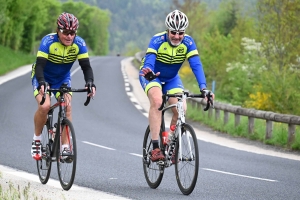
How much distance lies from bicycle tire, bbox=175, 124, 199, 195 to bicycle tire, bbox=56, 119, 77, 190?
Result: 1128mm

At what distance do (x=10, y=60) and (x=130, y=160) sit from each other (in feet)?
110

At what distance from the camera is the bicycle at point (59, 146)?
27.6 ft

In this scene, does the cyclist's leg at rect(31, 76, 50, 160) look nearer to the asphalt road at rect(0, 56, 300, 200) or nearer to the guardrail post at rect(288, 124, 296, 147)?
the asphalt road at rect(0, 56, 300, 200)

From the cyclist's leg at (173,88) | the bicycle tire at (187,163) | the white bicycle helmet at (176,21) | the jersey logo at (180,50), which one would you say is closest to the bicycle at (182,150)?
the bicycle tire at (187,163)

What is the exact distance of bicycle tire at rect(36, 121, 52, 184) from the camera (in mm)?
9102

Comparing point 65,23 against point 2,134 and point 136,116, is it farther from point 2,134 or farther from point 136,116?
point 136,116

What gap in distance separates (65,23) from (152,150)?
5.74ft

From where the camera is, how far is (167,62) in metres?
8.84

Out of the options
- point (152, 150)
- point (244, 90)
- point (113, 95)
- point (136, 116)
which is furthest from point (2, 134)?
point (244, 90)

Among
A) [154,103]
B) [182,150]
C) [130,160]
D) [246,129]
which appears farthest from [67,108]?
[246,129]

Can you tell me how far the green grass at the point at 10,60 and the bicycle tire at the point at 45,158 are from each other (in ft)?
91.7

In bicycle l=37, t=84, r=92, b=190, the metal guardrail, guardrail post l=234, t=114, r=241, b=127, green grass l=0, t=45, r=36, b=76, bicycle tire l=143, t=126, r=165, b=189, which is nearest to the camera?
bicycle l=37, t=84, r=92, b=190

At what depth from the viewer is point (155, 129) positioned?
885 cm

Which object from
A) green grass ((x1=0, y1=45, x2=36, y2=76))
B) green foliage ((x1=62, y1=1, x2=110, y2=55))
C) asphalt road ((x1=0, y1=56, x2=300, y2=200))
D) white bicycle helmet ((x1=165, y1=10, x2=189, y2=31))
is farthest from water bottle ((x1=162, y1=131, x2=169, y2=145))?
green foliage ((x1=62, y1=1, x2=110, y2=55))
